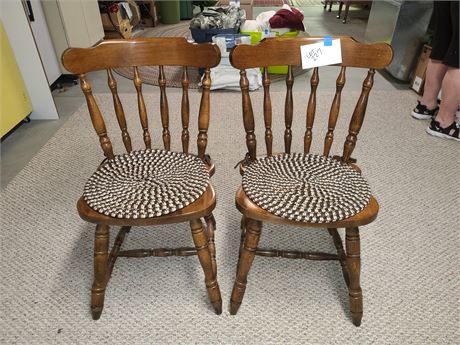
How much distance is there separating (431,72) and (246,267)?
1991 mm

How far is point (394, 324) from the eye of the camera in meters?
1.11

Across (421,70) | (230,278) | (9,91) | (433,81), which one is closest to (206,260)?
(230,278)

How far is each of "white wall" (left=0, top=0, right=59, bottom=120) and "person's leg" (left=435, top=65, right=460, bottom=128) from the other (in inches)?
100

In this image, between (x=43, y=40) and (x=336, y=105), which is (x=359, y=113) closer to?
(x=336, y=105)

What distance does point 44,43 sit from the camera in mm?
2654

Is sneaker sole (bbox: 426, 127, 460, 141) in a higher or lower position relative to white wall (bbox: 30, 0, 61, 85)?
lower

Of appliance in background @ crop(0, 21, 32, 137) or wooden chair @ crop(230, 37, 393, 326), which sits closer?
wooden chair @ crop(230, 37, 393, 326)

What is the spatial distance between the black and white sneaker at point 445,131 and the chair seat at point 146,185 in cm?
177

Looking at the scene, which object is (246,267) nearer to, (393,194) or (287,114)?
(287,114)

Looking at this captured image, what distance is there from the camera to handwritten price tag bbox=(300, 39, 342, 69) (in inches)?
40.2

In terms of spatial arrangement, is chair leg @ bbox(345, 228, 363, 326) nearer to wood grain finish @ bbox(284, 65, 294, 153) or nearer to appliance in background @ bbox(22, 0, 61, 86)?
wood grain finish @ bbox(284, 65, 294, 153)

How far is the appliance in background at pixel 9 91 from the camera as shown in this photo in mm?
1982

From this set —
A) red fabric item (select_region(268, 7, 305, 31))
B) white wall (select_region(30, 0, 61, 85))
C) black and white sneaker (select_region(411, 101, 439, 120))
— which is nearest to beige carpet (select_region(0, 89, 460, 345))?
black and white sneaker (select_region(411, 101, 439, 120))

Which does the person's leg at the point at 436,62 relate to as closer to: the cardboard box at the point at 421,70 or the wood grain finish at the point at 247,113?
the cardboard box at the point at 421,70
